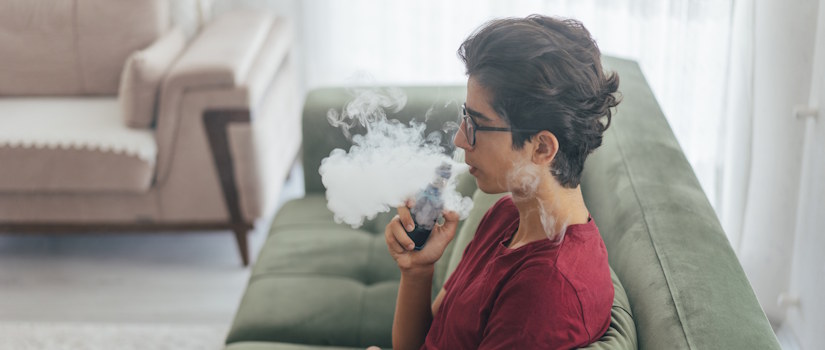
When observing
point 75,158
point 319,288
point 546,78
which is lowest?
point 319,288

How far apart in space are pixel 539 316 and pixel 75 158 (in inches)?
86.1

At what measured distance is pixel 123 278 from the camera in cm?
292

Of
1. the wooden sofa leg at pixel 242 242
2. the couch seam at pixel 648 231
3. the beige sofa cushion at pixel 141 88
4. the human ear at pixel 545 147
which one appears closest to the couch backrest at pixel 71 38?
the beige sofa cushion at pixel 141 88

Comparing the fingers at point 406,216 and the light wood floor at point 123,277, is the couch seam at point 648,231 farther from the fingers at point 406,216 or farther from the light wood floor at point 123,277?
the light wood floor at point 123,277

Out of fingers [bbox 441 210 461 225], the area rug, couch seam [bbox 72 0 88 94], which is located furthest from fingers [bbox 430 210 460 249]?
couch seam [bbox 72 0 88 94]

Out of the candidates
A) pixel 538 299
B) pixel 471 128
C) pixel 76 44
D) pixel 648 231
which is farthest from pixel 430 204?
pixel 76 44

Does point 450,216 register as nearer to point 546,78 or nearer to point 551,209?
point 551,209

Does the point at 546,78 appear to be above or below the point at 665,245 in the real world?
above

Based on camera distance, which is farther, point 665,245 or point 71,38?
point 71,38

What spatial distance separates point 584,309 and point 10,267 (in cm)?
262

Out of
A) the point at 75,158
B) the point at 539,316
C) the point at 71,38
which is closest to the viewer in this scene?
the point at 539,316

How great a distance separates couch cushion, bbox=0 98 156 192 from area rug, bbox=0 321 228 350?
501 mm

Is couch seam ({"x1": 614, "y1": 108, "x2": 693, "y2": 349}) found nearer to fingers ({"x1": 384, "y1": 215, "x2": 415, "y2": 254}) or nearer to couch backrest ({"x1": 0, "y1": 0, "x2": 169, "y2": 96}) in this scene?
fingers ({"x1": 384, "y1": 215, "x2": 415, "y2": 254})

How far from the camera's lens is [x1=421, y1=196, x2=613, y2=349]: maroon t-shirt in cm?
106
